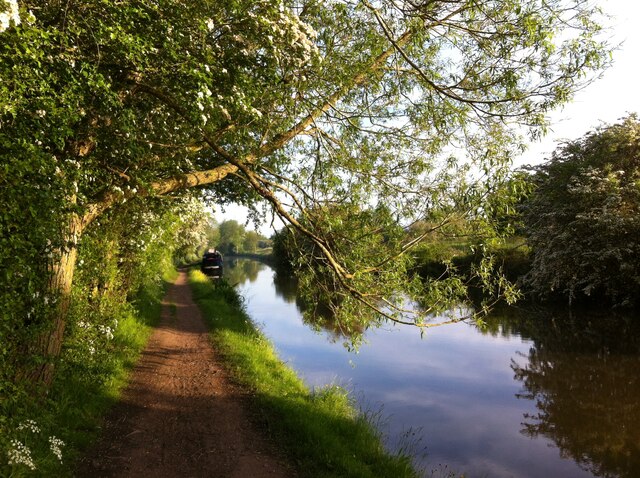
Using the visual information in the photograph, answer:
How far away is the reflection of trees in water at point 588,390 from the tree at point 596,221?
2.74 meters

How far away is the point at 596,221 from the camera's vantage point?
1936 centimetres

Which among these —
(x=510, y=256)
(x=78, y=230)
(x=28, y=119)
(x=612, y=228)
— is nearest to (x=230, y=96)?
(x=28, y=119)

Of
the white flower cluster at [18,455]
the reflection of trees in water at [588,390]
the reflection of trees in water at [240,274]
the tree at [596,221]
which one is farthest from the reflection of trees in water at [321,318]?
the tree at [596,221]

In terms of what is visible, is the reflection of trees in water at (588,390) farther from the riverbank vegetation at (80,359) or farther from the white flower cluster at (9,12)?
the white flower cluster at (9,12)

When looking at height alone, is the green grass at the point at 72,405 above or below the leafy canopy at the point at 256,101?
below

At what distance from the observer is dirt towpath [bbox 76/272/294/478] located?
5.44m

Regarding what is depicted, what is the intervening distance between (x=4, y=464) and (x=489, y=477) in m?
6.95

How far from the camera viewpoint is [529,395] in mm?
10695

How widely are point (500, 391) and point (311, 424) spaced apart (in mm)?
6668

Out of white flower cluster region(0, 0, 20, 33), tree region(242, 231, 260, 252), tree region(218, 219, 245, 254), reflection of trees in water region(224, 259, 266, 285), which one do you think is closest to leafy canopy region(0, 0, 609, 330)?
white flower cluster region(0, 0, 20, 33)

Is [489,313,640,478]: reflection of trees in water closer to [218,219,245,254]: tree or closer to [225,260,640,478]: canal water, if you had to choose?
[225,260,640,478]: canal water

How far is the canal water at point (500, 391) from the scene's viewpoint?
7.78m

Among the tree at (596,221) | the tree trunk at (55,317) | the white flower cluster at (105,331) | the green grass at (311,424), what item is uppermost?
the tree at (596,221)

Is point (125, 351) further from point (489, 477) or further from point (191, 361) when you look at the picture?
point (489, 477)
